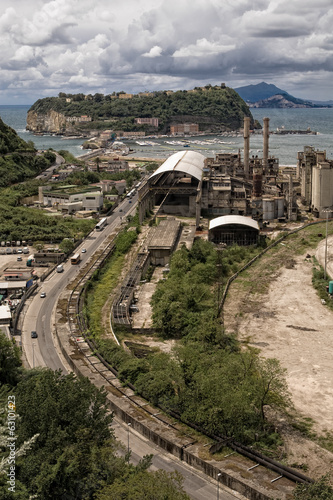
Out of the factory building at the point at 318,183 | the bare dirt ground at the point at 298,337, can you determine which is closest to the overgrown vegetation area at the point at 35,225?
the bare dirt ground at the point at 298,337

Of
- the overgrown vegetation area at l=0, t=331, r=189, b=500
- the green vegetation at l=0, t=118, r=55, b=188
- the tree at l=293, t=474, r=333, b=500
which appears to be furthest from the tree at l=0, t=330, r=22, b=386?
the green vegetation at l=0, t=118, r=55, b=188

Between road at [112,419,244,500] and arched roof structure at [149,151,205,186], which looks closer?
road at [112,419,244,500]

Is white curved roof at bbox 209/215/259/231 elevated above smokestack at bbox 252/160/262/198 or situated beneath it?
situated beneath

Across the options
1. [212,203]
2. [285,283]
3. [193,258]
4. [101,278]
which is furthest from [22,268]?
[212,203]

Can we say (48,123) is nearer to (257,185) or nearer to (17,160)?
(17,160)

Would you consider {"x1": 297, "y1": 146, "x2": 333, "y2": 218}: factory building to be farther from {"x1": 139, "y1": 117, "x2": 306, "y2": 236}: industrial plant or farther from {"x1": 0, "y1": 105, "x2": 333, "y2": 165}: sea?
{"x1": 0, "y1": 105, "x2": 333, "y2": 165}: sea
